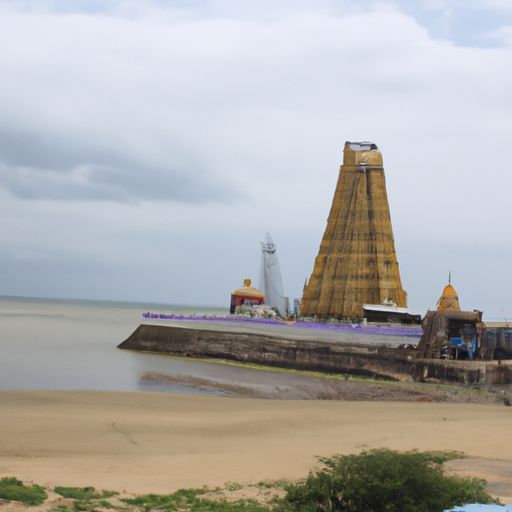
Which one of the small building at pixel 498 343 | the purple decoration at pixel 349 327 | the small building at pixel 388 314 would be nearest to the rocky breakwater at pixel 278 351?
the small building at pixel 498 343

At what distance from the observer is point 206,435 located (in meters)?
17.4

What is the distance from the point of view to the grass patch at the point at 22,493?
32.0 ft

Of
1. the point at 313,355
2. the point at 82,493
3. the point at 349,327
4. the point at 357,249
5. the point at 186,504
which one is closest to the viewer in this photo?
the point at 186,504

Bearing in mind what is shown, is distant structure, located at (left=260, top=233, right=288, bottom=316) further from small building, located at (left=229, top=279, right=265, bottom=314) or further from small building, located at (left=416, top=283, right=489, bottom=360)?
small building, located at (left=416, top=283, right=489, bottom=360)

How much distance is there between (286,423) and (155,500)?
9.23 metres

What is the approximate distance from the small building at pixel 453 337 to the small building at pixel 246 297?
49.3 m

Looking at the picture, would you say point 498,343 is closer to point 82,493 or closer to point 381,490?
point 381,490

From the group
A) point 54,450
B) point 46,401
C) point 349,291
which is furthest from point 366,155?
point 54,450

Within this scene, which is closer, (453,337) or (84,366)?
(453,337)

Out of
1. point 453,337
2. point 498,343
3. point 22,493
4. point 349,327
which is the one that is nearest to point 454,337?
point 453,337

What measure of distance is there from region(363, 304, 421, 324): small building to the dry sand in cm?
3776

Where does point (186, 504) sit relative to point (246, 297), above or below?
below

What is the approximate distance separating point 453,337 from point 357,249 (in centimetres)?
3433

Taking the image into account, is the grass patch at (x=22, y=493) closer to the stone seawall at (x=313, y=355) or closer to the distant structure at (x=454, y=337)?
the stone seawall at (x=313, y=355)
